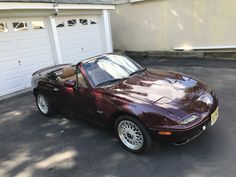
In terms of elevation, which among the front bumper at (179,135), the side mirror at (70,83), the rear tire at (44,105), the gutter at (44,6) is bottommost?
the rear tire at (44,105)

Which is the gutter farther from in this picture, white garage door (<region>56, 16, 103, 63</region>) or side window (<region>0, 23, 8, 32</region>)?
side window (<region>0, 23, 8, 32</region>)

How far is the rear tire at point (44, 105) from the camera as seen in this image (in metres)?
5.34

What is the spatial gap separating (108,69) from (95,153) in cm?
152

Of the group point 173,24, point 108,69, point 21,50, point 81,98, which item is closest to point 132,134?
point 81,98

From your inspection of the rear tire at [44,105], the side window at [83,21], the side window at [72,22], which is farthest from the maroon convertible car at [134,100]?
the side window at [83,21]

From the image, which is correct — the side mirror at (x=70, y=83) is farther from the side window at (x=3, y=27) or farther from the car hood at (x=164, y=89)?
the side window at (x=3, y=27)

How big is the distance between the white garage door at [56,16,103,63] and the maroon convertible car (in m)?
4.65

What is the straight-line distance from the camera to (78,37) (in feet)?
32.8

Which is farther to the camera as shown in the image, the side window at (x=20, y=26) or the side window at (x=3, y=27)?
the side window at (x=20, y=26)

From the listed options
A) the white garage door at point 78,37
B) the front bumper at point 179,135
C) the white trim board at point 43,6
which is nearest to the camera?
the front bumper at point 179,135

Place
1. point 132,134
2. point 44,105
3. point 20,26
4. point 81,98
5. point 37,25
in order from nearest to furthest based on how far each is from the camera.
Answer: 1. point 132,134
2. point 81,98
3. point 44,105
4. point 20,26
5. point 37,25

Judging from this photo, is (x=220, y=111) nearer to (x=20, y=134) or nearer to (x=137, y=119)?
(x=137, y=119)

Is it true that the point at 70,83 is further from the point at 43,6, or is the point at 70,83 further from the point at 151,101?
the point at 43,6

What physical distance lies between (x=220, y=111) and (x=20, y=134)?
406 cm
